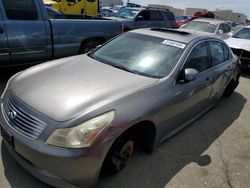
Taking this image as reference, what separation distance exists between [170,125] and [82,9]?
12331mm

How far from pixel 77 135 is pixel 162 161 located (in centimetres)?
148

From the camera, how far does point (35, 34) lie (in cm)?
527

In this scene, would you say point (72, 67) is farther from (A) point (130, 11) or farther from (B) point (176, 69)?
(A) point (130, 11)

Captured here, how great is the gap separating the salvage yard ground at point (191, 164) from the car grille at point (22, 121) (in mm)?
618

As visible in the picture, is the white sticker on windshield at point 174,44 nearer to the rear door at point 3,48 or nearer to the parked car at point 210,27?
the rear door at point 3,48

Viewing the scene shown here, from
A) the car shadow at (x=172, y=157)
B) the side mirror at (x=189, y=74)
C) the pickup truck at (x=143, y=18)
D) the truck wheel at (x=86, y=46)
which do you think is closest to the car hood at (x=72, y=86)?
the side mirror at (x=189, y=74)

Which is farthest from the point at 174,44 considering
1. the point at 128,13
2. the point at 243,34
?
the point at 128,13

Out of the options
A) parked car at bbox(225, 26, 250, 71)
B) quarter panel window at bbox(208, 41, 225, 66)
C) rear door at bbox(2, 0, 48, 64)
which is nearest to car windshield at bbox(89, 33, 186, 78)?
quarter panel window at bbox(208, 41, 225, 66)

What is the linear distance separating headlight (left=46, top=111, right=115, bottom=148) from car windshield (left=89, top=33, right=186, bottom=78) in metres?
1.20

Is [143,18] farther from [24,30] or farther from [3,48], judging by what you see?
[3,48]

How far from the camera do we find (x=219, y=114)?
5.05 meters

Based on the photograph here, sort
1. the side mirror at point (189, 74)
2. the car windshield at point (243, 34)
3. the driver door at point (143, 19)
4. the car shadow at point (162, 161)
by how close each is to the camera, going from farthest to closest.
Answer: the driver door at point (143, 19) → the car windshield at point (243, 34) → the side mirror at point (189, 74) → the car shadow at point (162, 161)

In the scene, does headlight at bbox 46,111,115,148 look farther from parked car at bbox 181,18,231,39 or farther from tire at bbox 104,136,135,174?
parked car at bbox 181,18,231,39

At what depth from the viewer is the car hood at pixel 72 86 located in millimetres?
2480
